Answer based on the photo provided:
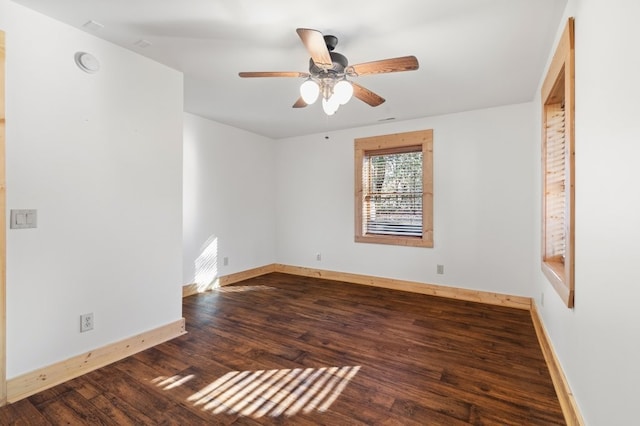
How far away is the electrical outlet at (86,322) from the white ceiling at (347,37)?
2108 mm

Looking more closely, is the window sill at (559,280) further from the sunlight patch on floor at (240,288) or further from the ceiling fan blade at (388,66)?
the sunlight patch on floor at (240,288)

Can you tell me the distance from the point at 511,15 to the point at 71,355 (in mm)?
3833

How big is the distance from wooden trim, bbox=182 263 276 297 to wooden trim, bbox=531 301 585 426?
396 cm

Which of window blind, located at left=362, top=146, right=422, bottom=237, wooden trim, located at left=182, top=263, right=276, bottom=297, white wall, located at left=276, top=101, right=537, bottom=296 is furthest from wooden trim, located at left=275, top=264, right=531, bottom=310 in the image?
window blind, located at left=362, top=146, right=422, bottom=237

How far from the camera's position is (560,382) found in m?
2.00

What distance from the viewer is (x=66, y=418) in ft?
5.78

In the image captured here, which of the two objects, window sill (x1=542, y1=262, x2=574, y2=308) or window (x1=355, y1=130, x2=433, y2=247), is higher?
Answer: window (x1=355, y1=130, x2=433, y2=247)

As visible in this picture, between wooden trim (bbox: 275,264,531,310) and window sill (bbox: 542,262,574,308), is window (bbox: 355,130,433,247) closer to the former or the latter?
wooden trim (bbox: 275,264,531,310)

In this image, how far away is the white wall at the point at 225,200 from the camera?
429 cm

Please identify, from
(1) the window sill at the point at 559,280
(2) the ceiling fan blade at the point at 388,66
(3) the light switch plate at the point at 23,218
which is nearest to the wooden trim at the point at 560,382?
(1) the window sill at the point at 559,280

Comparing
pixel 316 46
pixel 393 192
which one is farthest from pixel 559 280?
pixel 393 192

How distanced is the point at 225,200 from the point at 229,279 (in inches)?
48.9

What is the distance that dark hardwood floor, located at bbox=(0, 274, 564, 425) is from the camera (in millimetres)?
1795

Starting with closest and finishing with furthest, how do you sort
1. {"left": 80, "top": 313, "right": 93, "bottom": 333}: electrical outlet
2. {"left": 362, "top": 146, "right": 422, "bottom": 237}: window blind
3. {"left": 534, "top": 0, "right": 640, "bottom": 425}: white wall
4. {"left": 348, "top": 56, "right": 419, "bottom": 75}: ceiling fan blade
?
{"left": 534, "top": 0, "right": 640, "bottom": 425}: white wall < {"left": 348, "top": 56, "right": 419, "bottom": 75}: ceiling fan blade < {"left": 80, "top": 313, "right": 93, "bottom": 333}: electrical outlet < {"left": 362, "top": 146, "right": 422, "bottom": 237}: window blind
